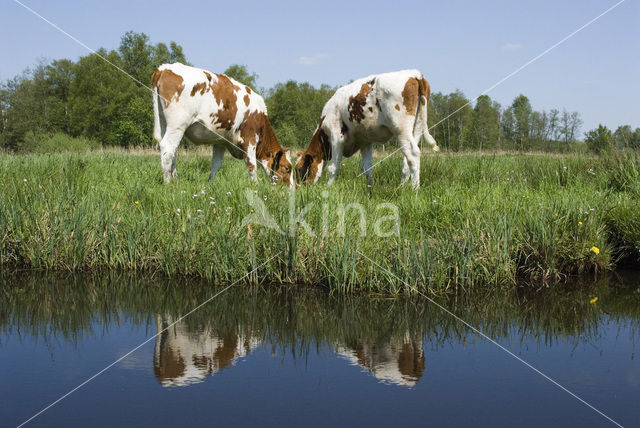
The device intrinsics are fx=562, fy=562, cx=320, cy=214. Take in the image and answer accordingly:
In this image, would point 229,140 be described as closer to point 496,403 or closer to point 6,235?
point 6,235

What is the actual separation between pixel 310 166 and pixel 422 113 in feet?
7.40

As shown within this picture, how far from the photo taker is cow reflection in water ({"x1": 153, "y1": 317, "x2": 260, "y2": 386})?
11.1 ft

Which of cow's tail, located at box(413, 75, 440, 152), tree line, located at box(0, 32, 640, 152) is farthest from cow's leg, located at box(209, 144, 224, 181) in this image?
tree line, located at box(0, 32, 640, 152)

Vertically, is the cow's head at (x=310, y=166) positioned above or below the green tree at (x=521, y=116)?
below

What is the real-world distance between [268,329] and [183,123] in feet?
18.0

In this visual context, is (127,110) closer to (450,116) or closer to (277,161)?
(450,116)

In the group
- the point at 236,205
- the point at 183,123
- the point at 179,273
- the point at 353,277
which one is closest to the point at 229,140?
the point at 183,123

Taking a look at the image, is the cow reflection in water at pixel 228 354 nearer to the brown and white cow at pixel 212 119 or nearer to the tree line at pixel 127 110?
the brown and white cow at pixel 212 119

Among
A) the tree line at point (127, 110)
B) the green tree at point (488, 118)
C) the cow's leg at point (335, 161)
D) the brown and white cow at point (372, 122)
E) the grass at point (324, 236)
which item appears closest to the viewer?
the grass at point (324, 236)

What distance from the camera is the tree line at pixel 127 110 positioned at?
53.1 metres

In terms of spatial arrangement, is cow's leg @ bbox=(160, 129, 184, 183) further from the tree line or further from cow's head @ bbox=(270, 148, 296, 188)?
the tree line

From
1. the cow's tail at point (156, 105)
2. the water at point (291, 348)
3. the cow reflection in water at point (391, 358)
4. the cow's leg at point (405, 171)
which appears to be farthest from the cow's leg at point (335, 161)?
the cow reflection in water at point (391, 358)

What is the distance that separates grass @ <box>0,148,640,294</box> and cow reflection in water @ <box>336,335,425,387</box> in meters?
1.24

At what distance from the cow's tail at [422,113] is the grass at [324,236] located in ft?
6.80
